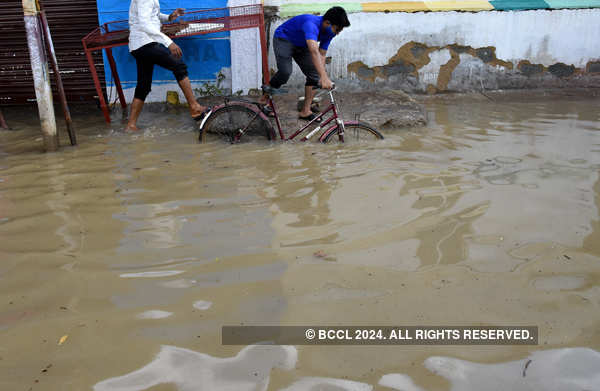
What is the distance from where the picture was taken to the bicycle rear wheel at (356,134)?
4.77 m

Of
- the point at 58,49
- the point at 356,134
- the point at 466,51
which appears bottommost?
the point at 356,134

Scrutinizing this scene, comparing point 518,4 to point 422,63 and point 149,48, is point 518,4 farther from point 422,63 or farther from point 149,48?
point 149,48

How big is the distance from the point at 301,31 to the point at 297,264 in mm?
3491

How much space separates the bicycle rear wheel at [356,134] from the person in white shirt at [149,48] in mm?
1401

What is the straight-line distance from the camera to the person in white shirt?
205 inches

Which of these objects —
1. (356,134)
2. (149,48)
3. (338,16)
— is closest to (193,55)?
(149,48)

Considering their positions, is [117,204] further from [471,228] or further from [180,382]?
[471,228]

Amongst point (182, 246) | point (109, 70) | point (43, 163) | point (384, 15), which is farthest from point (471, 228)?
point (109, 70)

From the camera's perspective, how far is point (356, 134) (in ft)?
15.9

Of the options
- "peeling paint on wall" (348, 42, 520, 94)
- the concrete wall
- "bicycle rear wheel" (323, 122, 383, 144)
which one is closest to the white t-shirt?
the concrete wall

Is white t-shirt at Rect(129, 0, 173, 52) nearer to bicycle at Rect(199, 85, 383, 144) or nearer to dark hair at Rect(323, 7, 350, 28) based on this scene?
bicycle at Rect(199, 85, 383, 144)

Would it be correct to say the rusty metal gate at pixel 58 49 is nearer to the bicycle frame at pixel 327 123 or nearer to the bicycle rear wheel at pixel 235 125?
the bicycle rear wheel at pixel 235 125

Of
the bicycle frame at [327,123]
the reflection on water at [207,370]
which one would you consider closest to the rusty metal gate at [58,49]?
the bicycle frame at [327,123]

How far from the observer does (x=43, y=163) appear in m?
4.41
